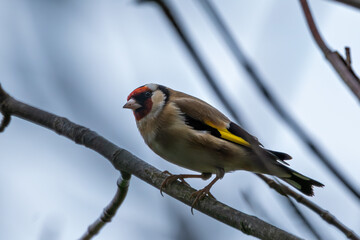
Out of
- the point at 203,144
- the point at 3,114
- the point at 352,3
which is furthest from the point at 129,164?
the point at 352,3

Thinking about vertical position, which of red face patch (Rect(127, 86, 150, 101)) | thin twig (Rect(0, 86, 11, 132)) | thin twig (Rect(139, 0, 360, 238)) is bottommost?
thin twig (Rect(0, 86, 11, 132))

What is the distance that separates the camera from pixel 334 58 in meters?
1.62

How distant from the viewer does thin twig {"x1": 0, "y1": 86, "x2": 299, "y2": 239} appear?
9.48 ft

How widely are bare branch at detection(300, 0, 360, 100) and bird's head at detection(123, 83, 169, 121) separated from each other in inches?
121

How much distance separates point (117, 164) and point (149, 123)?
1.05 meters

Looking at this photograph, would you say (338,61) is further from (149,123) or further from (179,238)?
(149,123)

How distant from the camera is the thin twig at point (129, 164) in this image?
2.89 m

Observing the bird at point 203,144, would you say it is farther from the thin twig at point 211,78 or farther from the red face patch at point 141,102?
the thin twig at point 211,78

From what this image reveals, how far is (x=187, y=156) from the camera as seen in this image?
168 inches

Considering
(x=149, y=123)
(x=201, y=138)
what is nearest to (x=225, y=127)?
(x=201, y=138)

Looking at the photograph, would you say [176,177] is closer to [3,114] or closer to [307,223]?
[3,114]

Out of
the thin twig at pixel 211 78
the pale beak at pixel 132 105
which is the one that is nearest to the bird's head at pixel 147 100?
the pale beak at pixel 132 105

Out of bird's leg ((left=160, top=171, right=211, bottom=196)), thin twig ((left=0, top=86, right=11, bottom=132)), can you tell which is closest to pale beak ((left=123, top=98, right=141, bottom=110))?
bird's leg ((left=160, top=171, right=211, bottom=196))

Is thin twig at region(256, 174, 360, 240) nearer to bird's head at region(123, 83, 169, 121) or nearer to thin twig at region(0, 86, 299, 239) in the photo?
thin twig at region(0, 86, 299, 239)
